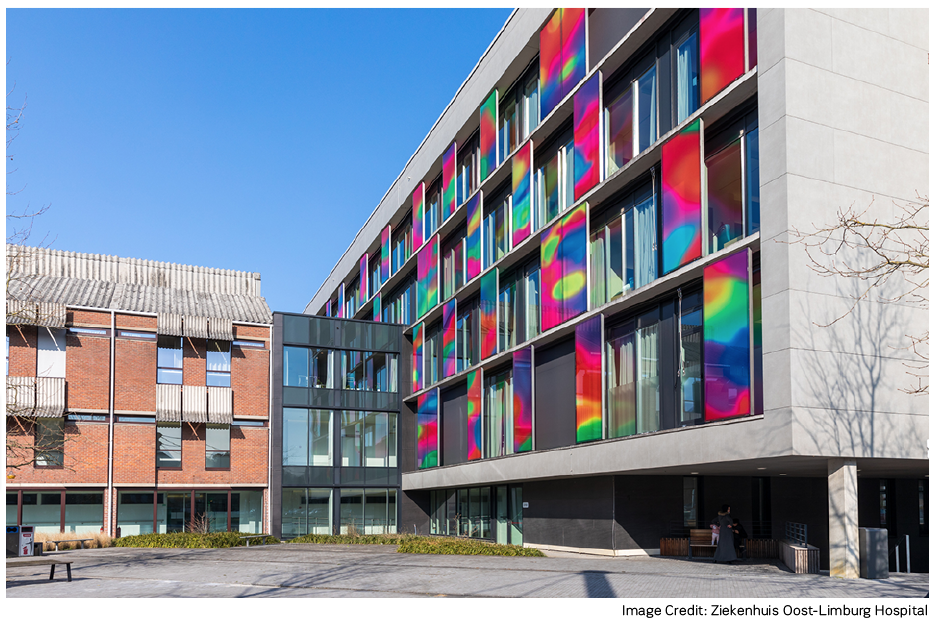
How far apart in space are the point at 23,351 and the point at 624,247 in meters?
24.0

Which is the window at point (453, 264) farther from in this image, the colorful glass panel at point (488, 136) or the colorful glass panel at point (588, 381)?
the colorful glass panel at point (588, 381)

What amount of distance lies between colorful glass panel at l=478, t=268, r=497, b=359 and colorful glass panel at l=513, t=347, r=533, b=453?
7.40 ft

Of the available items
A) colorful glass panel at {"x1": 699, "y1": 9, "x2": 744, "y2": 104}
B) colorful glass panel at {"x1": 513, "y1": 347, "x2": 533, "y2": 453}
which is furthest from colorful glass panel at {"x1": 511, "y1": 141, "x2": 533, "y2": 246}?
colorful glass panel at {"x1": 699, "y1": 9, "x2": 744, "y2": 104}

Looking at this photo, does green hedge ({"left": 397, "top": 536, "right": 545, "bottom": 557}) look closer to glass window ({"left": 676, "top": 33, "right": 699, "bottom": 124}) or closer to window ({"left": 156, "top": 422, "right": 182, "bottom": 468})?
glass window ({"left": 676, "top": 33, "right": 699, "bottom": 124})

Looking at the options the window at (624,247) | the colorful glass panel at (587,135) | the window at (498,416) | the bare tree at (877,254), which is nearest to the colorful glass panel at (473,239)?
the window at (498,416)

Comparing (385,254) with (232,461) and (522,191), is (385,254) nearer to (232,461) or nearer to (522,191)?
(232,461)

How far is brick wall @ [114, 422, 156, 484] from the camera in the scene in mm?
34125

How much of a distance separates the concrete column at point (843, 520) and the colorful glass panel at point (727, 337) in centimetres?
226

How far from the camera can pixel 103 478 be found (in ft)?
111

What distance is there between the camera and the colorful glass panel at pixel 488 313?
2920cm

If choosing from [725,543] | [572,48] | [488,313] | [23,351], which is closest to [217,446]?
[23,351]

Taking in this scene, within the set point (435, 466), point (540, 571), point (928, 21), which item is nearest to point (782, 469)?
point (540, 571)

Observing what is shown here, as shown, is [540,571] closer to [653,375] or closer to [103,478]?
[653,375]

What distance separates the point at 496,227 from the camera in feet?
99.3
